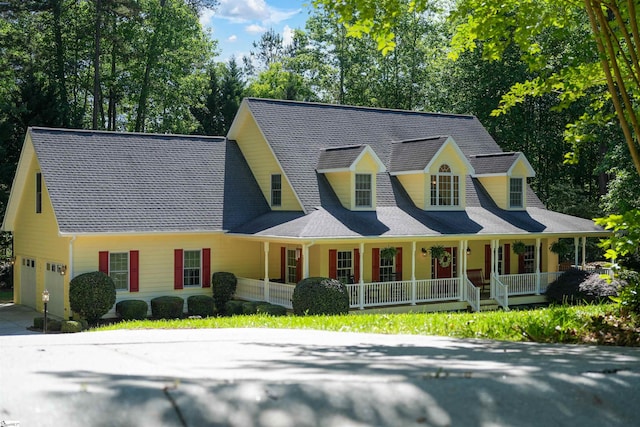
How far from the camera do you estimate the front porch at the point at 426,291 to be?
84.1 feet

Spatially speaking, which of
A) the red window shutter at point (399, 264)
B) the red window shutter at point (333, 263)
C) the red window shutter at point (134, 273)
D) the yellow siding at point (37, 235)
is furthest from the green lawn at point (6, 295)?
the red window shutter at point (399, 264)

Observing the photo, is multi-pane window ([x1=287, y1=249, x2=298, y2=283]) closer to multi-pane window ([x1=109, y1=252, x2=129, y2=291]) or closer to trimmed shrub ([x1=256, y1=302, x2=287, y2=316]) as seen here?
trimmed shrub ([x1=256, y1=302, x2=287, y2=316])

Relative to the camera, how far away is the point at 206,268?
2708 centimetres

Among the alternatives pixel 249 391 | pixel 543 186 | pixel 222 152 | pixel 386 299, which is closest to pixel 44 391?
pixel 249 391

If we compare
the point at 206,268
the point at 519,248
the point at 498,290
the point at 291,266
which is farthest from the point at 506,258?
the point at 206,268

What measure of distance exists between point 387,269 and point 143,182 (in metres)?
9.53

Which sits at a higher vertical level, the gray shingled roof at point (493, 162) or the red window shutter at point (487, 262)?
the gray shingled roof at point (493, 162)

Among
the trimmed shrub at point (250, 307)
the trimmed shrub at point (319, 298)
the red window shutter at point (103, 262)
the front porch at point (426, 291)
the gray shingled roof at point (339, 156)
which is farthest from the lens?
the gray shingled roof at point (339, 156)

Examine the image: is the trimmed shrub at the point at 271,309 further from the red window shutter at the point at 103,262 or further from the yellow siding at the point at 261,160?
the red window shutter at the point at 103,262

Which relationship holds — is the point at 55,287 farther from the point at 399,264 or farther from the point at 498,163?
the point at 498,163

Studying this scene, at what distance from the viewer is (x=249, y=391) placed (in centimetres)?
509

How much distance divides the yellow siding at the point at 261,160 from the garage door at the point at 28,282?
29.6 ft

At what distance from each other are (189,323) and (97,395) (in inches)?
487

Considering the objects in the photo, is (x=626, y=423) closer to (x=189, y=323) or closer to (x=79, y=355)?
(x=79, y=355)
